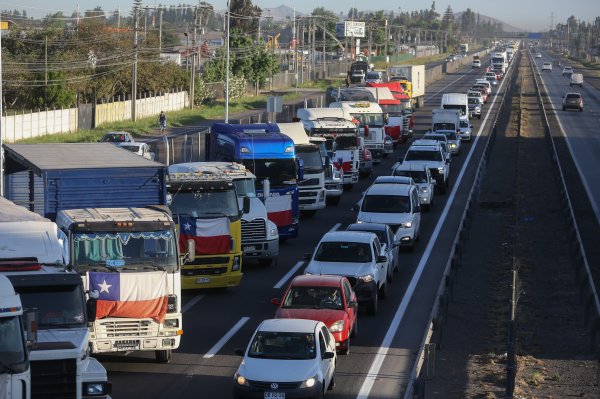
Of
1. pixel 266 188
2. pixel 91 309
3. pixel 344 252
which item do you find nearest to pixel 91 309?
pixel 91 309

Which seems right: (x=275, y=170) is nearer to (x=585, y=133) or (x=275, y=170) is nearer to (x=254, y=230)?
(x=254, y=230)

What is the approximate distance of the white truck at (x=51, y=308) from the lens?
14055mm

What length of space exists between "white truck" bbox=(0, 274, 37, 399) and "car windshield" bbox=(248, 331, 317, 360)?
4.85m

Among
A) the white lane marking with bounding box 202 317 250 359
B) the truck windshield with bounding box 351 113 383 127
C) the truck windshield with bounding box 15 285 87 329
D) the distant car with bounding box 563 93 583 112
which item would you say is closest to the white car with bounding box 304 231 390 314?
the white lane marking with bounding box 202 317 250 359

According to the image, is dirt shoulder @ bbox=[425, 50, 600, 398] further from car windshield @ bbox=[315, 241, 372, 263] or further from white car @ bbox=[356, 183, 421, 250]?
car windshield @ bbox=[315, 241, 372, 263]

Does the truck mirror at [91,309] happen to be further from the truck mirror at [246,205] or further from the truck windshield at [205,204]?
the truck mirror at [246,205]

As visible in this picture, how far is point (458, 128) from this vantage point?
2544 inches

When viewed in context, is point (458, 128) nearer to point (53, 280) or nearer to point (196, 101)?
point (196, 101)

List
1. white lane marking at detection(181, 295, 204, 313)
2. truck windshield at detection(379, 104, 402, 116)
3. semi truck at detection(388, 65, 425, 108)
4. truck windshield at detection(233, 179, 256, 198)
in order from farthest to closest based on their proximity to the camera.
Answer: semi truck at detection(388, 65, 425, 108)
truck windshield at detection(379, 104, 402, 116)
truck windshield at detection(233, 179, 256, 198)
white lane marking at detection(181, 295, 204, 313)

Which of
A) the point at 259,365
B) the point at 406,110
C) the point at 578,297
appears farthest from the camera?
the point at 406,110

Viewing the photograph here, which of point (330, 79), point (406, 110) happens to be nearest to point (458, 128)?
point (406, 110)

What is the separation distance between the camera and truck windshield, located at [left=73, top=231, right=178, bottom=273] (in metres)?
19.3

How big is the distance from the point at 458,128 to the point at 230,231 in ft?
135

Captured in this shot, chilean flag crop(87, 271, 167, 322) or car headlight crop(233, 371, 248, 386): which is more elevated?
chilean flag crop(87, 271, 167, 322)
